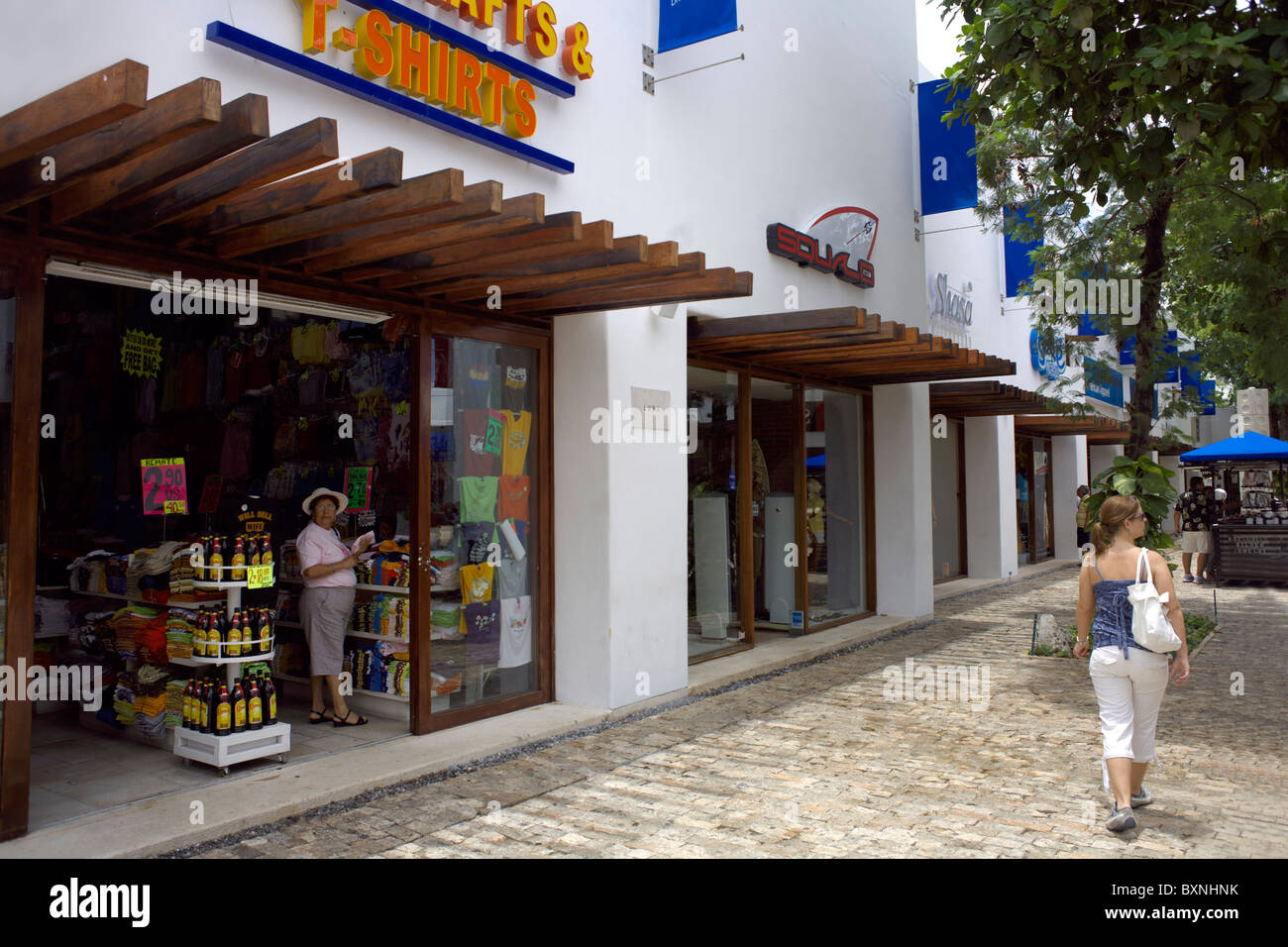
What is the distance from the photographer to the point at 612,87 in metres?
7.29

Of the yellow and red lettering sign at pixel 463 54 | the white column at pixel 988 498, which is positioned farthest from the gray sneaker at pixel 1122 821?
the white column at pixel 988 498

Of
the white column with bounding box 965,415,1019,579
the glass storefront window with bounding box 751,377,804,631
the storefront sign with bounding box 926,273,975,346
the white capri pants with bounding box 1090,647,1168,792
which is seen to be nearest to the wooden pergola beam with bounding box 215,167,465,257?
the white capri pants with bounding box 1090,647,1168,792

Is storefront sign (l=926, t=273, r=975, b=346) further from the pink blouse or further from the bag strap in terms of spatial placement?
the pink blouse

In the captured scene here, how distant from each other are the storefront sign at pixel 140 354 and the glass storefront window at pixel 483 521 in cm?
290

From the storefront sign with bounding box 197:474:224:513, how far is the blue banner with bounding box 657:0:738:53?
4880 mm

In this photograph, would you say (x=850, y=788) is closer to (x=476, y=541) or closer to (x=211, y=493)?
(x=476, y=541)

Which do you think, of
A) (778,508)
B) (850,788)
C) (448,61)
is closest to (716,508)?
(778,508)

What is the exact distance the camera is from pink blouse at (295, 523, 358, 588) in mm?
6367

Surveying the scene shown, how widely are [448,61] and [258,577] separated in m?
3.30

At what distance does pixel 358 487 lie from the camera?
6938 millimetres

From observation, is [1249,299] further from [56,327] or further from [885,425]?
[56,327]

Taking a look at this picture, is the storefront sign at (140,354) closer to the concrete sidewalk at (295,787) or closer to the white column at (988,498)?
the concrete sidewalk at (295,787)

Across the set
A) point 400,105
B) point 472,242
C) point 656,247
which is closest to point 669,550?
point 656,247
